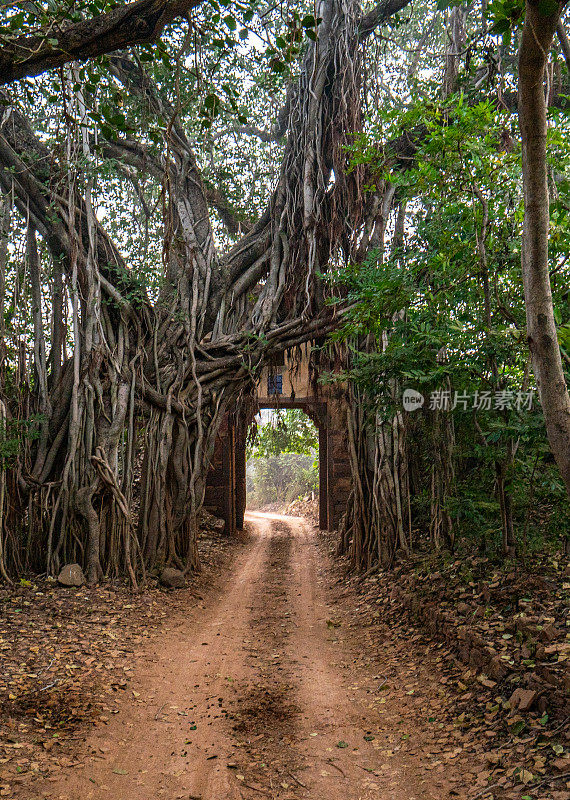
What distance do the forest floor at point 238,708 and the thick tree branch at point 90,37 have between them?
275cm

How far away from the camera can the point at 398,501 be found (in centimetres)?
556

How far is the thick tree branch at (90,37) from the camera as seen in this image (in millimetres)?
2125

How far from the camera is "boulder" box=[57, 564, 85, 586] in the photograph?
16.0ft

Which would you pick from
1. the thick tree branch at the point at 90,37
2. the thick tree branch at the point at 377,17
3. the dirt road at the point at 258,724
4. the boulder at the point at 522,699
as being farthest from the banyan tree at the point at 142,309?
the boulder at the point at 522,699

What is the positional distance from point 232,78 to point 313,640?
6138 mm

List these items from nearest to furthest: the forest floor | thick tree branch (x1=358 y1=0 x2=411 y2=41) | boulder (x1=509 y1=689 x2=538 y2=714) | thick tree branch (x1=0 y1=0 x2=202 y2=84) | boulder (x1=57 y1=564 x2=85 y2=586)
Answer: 1. thick tree branch (x1=0 y1=0 x2=202 y2=84)
2. the forest floor
3. boulder (x1=509 y1=689 x2=538 y2=714)
4. boulder (x1=57 y1=564 x2=85 y2=586)
5. thick tree branch (x1=358 y1=0 x2=411 y2=41)

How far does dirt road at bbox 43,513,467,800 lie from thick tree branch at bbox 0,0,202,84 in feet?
9.11

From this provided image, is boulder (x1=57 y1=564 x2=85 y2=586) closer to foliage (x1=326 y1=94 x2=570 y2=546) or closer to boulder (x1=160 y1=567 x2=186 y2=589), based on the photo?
boulder (x1=160 y1=567 x2=186 y2=589)

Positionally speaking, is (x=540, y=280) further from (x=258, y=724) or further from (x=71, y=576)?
(x=71, y=576)

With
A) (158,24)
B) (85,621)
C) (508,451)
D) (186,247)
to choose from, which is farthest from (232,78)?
(85,621)

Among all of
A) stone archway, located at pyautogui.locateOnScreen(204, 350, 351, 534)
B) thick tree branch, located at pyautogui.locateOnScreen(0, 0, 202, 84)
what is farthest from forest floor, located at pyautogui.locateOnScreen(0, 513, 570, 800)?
stone archway, located at pyautogui.locateOnScreen(204, 350, 351, 534)

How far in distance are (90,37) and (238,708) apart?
319 centimetres

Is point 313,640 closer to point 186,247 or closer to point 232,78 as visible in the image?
point 186,247

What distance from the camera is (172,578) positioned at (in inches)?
213
